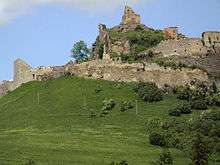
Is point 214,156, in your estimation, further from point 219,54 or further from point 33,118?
point 219,54

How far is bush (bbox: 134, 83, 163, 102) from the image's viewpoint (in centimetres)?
8419

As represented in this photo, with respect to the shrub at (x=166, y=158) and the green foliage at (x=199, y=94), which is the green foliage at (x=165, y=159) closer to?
A: the shrub at (x=166, y=158)

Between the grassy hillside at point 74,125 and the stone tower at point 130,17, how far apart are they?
19042 mm

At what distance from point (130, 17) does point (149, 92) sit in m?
28.0

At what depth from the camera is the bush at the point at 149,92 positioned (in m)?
84.2

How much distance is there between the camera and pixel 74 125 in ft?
250

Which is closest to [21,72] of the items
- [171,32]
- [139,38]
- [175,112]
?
[139,38]

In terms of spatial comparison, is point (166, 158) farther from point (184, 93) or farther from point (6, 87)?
point (6, 87)

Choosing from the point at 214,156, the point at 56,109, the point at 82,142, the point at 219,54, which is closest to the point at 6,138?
the point at 82,142

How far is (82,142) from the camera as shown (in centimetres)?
6812

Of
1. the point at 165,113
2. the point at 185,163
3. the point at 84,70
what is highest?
the point at 84,70

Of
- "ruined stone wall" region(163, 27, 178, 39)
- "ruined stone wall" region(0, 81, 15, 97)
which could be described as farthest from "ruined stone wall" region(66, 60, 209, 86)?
"ruined stone wall" region(163, 27, 178, 39)

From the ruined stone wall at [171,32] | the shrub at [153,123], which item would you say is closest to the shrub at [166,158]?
the shrub at [153,123]

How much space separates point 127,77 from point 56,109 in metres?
11.5
